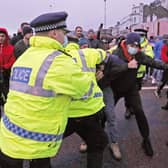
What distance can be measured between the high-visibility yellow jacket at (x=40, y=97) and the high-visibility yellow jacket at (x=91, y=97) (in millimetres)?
716

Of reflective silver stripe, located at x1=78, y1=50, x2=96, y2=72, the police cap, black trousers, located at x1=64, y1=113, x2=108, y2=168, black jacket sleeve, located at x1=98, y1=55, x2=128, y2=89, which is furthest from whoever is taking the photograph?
black jacket sleeve, located at x1=98, y1=55, x2=128, y2=89

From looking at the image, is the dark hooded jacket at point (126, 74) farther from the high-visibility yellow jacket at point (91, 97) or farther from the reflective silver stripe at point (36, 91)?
the reflective silver stripe at point (36, 91)

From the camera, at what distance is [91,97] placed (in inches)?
137

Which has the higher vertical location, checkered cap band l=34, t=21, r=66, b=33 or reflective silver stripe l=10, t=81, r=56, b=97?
checkered cap band l=34, t=21, r=66, b=33

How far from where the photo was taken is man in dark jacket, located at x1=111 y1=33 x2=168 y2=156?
184 inches

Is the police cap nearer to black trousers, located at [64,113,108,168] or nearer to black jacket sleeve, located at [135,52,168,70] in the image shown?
black trousers, located at [64,113,108,168]

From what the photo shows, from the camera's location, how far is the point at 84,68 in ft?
12.3

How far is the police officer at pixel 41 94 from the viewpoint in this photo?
8.13 feet

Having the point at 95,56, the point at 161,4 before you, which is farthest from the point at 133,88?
the point at 161,4

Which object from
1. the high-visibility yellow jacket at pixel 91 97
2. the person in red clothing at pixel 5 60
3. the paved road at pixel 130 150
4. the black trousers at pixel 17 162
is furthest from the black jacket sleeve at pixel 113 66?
the person in red clothing at pixel 5 60

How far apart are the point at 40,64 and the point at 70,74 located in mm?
210

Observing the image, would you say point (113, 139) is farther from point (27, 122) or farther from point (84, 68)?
point (27, 122)

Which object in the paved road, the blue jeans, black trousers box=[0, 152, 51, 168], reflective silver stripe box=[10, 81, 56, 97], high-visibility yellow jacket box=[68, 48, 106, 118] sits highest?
reflective silver stripe box=[10, 81, 56, 97]

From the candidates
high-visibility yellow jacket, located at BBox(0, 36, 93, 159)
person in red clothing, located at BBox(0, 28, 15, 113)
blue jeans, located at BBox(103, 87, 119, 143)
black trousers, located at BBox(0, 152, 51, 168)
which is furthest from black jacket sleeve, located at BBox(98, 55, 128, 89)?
person in red clothing, located at BBox(0, 28, 15, 113)
